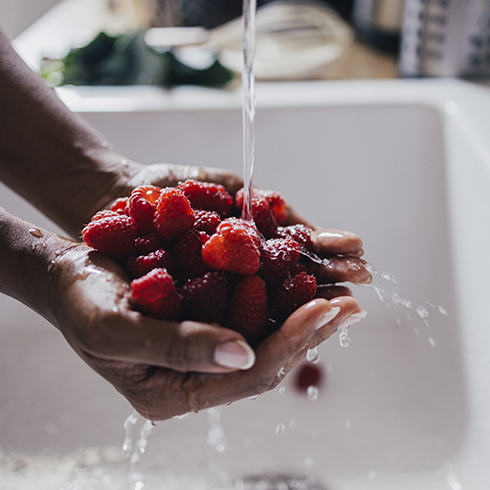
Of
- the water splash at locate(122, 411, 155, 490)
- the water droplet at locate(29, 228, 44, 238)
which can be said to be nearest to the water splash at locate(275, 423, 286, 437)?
the water splash at locate(122, 411, 155, 490)

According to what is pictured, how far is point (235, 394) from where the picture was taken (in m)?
0.54

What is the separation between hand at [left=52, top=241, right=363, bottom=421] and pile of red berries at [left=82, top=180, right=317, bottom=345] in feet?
0.08

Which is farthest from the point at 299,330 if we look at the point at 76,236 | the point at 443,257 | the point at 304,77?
the point at 304,77

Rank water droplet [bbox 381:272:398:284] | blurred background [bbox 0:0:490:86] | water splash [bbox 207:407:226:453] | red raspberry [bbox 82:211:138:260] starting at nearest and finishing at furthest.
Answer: red raspberry [bbox 82:211:138:260] < water droplet [bbox 381:272:398:284] < water splash [bbox 207:407:226:453] < blurred background [bbox 0:0:490:86]

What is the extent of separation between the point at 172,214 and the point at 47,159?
327 mm

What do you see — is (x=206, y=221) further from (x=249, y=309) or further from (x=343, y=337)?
(x=343, y=337)

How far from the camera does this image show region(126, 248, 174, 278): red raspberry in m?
0.57

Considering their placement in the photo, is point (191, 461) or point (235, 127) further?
point (235, 127)

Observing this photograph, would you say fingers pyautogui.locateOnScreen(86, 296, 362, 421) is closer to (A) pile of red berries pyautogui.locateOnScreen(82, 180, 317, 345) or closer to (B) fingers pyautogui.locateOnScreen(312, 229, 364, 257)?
(A) pile of red berries pyautogui.locateOnScreen(82, 180, 317, 345)

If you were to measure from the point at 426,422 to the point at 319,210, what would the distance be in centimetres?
48

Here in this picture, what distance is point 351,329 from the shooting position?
3.53 feet

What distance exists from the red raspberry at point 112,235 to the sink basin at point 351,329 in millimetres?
402

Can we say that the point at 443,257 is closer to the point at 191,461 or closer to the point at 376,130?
the point at 376,130

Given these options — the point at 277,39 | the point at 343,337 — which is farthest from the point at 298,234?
the point at 277,39
